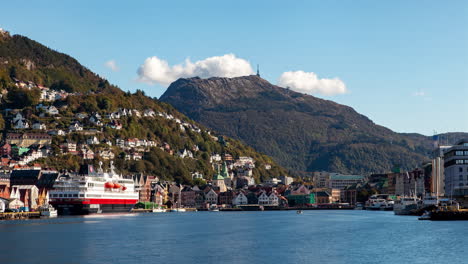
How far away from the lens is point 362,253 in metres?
74.4

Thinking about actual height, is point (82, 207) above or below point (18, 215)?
above

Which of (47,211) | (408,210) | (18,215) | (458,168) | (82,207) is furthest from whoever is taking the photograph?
(458,168)

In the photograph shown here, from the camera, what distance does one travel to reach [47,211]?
6132 inches

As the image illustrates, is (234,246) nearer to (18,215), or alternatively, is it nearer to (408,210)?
(18,215)

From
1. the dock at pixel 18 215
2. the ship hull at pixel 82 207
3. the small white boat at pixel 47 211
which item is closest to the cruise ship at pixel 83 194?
the ship hull at pixel 82 207

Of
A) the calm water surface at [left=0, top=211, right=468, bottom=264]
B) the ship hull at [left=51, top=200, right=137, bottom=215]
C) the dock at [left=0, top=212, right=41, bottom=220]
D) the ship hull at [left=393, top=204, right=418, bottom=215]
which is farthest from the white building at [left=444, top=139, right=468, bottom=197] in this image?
the dock at [left=0, top=212, right=41, bottom=220]

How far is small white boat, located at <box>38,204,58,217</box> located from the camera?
507ft

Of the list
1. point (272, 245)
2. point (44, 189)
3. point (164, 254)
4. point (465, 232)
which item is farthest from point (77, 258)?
point (44, 189)

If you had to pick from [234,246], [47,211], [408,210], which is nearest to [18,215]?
[47,211]

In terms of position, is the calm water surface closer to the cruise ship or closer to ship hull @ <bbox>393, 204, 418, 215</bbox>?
the cruise ship

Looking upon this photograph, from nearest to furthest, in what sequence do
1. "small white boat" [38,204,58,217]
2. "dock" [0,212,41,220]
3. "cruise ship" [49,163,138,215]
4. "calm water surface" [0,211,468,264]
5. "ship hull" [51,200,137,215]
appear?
"calm water surface" [0,211,468,264] → "dock" [0,212,41,220] → "small white boat" [38,204,58,217] → "ship hull" [51,200,137,215] → "cruise ship" [49,163,138,215]

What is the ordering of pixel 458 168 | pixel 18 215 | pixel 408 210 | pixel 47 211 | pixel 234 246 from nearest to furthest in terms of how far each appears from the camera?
1. pixel 234 246
2. pixel 18 215
3. pixel 47 211
4. pixel 408 210
5. pixel 458 168

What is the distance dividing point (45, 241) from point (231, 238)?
2312 centimetres

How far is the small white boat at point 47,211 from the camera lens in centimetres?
15450
